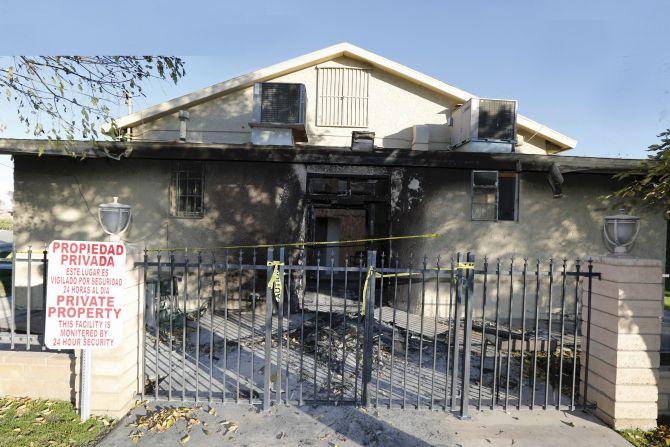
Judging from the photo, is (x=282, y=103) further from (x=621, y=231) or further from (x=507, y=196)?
(x=621, y=231)

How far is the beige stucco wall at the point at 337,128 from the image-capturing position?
12180 mm

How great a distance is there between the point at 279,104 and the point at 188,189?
3.39 m

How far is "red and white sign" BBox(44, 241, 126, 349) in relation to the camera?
14.3 feet

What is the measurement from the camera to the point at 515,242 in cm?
1020

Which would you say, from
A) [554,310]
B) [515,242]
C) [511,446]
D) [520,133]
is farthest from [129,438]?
[520,133]

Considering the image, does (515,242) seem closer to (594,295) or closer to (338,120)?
(594,295)

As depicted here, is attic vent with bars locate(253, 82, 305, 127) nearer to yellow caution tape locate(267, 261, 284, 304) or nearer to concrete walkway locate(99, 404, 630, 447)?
yellow caution tape locate(267, 261, 284, 304)

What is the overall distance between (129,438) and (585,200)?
1123cm

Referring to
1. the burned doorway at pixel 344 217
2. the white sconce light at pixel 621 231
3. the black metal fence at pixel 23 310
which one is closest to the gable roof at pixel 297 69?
the burned doorway at pixel 344 217

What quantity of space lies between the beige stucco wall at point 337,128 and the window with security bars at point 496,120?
5.39ft

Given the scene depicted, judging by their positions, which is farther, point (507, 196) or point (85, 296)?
point (507, 196)

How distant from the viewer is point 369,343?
488 centimetres

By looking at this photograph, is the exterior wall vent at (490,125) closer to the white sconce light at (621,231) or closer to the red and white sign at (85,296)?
the white sconce light at (621,231)

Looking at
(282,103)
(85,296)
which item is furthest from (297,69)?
(85,296)
